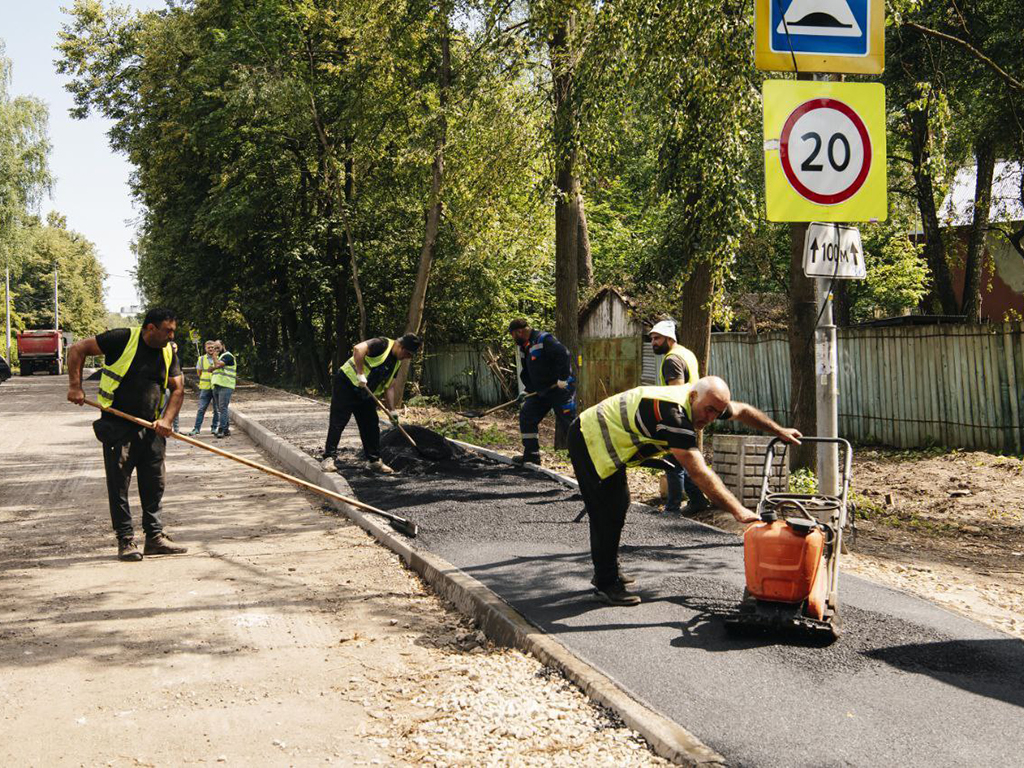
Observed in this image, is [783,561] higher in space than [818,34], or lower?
lower

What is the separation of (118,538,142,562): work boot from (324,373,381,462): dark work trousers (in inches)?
151

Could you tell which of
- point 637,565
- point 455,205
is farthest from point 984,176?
point 637,565

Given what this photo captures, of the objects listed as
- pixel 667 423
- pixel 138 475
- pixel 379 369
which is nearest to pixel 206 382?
pixel 379 369

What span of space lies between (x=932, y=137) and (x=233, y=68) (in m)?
18.5

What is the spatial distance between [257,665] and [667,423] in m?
2.50

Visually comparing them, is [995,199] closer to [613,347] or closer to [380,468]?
[613,347]

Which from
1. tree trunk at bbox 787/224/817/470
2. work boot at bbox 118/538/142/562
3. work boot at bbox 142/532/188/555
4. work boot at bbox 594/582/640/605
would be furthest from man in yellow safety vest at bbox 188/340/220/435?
work boot at bbox 594/582/640/605

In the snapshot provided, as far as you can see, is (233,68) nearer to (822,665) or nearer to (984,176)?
(984,176)

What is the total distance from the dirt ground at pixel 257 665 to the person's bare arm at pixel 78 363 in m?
1.26

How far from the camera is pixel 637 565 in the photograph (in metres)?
6.73

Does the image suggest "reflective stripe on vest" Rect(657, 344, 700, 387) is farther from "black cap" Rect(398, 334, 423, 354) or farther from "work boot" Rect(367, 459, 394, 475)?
"work boot" Rect(367, 459, 394, 475)

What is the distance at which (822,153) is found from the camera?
222 inches

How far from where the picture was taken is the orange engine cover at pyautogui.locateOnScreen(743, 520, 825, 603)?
4.80 m

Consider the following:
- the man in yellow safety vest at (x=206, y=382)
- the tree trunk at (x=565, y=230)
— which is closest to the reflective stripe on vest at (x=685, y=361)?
the tree trunk at (x=565, y=230)
